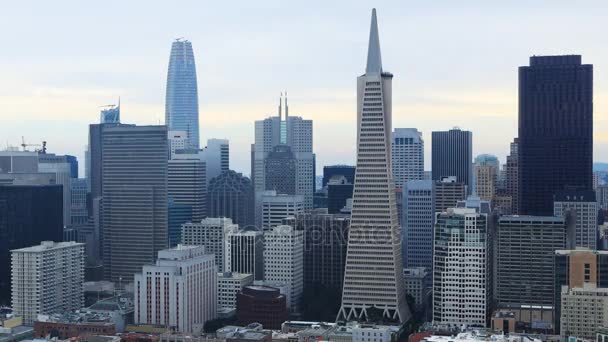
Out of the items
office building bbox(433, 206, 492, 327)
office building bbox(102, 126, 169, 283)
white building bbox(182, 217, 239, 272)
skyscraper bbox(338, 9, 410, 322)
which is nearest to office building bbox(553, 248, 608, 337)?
office building bbox(433, 206, 492, 327)

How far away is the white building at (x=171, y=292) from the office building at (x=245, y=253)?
20.8 meters

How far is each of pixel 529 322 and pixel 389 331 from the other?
17.3 metres

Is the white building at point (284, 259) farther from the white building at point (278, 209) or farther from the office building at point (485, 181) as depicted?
the office building at point (485, 181)

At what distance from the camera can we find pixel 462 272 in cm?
9394

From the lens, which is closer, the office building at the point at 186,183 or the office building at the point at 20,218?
the office building at the point at 20,218

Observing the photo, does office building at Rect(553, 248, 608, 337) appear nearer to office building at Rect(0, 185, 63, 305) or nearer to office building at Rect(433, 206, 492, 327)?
office building at Rect(433, 206, 492, 327)

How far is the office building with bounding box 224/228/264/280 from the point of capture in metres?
115

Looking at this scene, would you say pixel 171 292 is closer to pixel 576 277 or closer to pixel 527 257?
pixel 576 277

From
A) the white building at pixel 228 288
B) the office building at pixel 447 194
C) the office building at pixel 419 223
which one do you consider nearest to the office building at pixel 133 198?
the white building at pixel 228 288

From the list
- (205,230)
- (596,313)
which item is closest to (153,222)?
(205,230)

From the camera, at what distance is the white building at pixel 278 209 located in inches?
5281

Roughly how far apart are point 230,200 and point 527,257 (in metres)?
71.5

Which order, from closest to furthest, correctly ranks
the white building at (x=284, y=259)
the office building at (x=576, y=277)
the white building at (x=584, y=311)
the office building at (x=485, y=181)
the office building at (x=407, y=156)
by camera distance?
the white building at (x=584, y=311) < the office building at (x=576, y=277) < the white building at (x=284, y=259) < the office building at (x=485, y=181) < the office building at (x=407, y=156)

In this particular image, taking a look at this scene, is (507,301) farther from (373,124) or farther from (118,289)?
(118,289)
